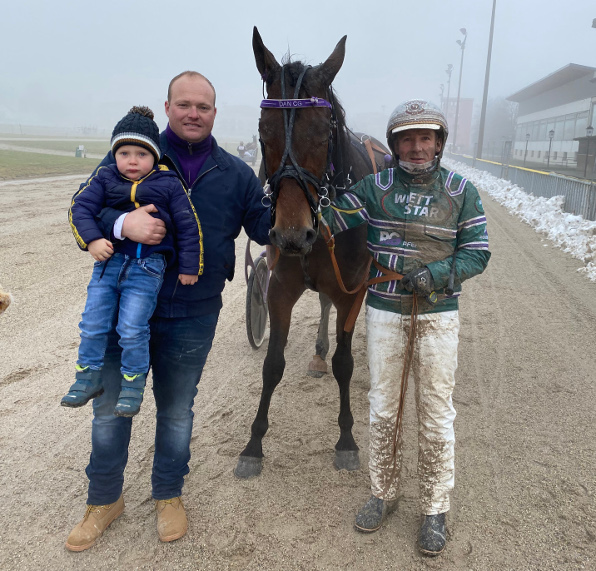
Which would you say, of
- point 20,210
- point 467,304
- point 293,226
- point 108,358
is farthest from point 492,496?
point 20,210

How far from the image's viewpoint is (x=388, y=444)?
265 centimetres

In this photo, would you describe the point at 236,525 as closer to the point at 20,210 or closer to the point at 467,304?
the point at 467,304

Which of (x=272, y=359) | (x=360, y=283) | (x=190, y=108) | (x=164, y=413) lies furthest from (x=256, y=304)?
(x=190, y=108)

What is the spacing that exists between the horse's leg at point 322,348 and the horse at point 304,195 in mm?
1169

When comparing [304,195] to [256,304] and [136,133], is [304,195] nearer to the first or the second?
[136,133]

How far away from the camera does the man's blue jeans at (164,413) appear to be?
248cm

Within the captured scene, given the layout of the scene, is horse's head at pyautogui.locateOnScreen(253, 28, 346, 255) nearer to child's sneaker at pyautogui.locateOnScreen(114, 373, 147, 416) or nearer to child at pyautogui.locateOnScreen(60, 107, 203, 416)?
child at pyautogui.locateOnScreen(60, 107, 203, 416)

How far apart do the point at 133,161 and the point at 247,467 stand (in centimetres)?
198

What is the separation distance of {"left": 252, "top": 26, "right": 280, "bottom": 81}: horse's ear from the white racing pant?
1.37 metres

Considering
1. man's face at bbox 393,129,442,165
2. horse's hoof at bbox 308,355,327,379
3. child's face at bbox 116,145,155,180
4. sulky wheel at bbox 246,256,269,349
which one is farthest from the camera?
sulky wheel at bbox 246,256,269,349

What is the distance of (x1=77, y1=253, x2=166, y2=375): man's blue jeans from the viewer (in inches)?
88.5

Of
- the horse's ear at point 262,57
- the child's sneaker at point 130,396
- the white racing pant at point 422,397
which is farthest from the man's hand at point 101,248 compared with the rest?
the white racing pant at point 422,397

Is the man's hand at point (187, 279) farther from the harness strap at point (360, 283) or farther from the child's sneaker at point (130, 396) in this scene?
the harness strap at point (360, 283)

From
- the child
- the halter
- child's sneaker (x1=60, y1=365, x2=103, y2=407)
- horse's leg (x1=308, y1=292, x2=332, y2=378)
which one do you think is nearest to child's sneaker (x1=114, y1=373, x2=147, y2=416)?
the child
